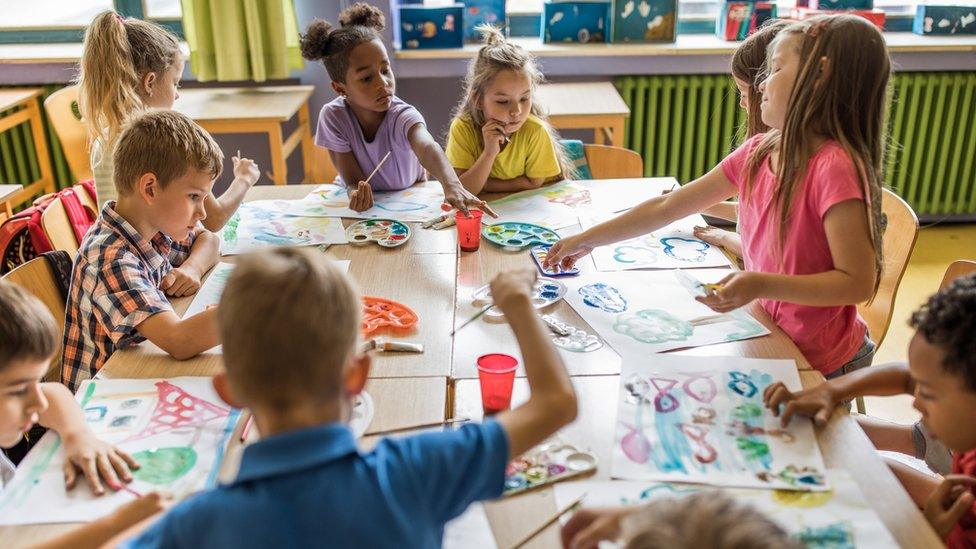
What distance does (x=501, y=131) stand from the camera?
244cm

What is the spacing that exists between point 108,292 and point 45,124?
9.94ft

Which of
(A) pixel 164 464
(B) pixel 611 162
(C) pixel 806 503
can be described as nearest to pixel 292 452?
(A) pixel 164 464

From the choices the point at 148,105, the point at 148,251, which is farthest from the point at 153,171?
the point at 148,105

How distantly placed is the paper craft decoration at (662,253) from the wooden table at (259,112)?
71.0 inches

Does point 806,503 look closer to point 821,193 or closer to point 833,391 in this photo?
point 833,391

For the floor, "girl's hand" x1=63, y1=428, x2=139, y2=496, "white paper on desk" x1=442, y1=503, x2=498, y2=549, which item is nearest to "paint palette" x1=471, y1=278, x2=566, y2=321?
"white paper on desk" x1=442, y1=503, x2=498, y2=549

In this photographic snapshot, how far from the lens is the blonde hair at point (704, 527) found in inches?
25.8

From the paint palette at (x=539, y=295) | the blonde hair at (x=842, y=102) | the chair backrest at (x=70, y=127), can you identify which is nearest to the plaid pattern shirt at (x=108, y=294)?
the paint palette at (x=539, y=295)

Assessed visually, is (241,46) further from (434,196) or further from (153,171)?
(153,171)

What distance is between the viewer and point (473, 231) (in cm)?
200

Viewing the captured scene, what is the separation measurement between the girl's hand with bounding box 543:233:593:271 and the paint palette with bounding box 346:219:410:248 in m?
0.38

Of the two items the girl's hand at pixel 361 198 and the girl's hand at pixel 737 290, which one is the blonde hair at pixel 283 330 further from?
the girl's hand at pixel 361 198

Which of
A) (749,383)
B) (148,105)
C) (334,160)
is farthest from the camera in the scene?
(334,160)

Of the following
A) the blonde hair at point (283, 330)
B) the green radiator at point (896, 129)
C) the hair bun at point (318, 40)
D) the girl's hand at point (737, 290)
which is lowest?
the green radiator at point (896, 129)
